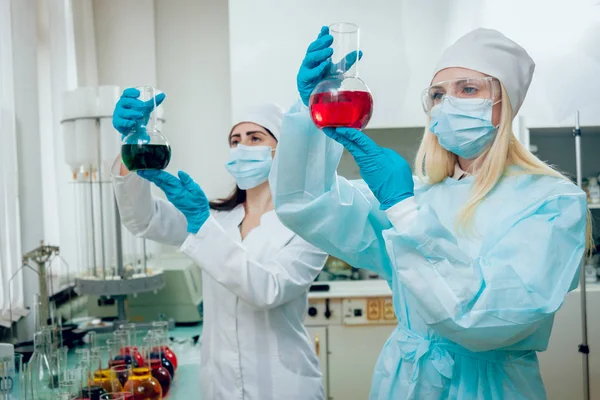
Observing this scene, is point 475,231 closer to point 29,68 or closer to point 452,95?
point 452,95

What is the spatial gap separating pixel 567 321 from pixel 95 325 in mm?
2175

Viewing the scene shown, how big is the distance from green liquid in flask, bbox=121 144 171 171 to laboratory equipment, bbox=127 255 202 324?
4.74 feet

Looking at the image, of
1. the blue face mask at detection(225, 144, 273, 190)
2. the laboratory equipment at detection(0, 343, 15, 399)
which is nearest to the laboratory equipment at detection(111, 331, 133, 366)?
the laboratory equipment at detection(0, 343, 15, 399)

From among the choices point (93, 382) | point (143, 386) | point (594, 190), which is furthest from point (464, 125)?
point (594, 190)

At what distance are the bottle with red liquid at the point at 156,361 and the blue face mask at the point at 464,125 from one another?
0.95m

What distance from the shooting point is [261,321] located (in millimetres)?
1511

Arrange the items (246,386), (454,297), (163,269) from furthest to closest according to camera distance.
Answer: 1. (163,269)
2. (246,386)
3. (454,297)

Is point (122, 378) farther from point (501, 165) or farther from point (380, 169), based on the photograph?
point (501, 165)

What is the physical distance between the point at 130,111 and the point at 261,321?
65 cm

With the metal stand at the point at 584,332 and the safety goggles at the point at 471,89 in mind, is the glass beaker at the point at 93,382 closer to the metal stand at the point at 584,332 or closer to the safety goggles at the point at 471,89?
the safety goggles at the point at 471,89

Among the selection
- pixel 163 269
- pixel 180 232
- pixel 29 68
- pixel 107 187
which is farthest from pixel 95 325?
pixel 29 68

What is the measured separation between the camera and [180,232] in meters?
1.69

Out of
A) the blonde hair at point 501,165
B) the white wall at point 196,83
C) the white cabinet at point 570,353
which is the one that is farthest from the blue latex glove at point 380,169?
the white wall at point 196,83

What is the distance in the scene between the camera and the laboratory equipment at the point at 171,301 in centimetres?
263
